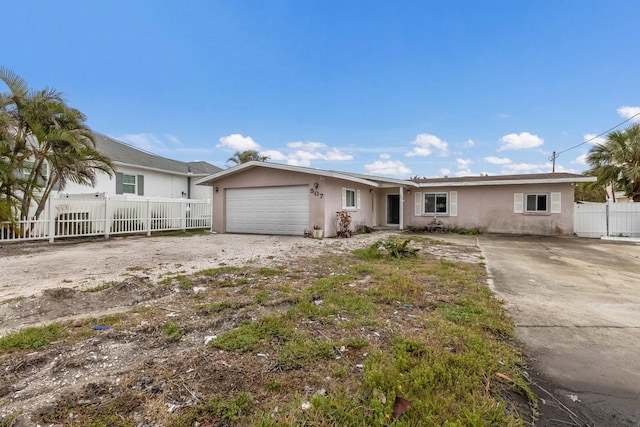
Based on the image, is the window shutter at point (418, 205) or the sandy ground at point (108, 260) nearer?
the sandy ground at point (108, 260)

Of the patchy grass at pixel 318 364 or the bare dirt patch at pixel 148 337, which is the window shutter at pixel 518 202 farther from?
the patchy grass at pixel 318 364

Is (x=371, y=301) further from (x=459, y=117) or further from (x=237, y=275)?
(x=459, y=117)

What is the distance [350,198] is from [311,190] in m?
2.74

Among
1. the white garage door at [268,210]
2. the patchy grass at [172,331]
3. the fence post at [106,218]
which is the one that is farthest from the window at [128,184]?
the patchy grass at [172,331]

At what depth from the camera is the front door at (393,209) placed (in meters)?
18.1

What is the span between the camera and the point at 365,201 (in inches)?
611

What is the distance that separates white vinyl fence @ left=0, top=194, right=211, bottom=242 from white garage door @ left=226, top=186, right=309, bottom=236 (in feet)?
8.27

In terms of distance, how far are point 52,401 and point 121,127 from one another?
24.4 m

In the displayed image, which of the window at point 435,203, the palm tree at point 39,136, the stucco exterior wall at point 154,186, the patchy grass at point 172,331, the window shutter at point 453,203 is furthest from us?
the window at point 435,203

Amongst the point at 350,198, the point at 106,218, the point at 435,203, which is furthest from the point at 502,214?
the point at 106,218

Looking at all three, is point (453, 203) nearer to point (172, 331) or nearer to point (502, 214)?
point (502, 214)

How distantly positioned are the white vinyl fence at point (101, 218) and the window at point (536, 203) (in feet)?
53.8

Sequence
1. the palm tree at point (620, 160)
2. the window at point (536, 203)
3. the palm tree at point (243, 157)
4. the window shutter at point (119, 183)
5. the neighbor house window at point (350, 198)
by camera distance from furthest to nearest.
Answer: the palm tree at point (243, 157) < the window shutter at point (119, 183) < the palm tree at point (620, 160) < the window at point (536, 203) < the neighbor house window at point (350, 198)

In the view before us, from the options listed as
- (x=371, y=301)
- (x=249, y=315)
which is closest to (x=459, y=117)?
(x=371, y=301)
